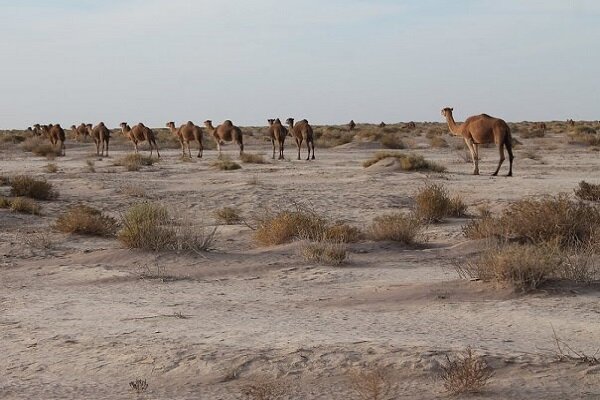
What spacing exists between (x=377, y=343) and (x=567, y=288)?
2856 mm

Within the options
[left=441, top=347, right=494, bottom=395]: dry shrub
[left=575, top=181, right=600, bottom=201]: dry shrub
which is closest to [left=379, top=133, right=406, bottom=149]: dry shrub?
[left=575, top=181, right=600, bottom=201]: dry shrub

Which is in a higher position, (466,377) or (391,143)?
(466,377)

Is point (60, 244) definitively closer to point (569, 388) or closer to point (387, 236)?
point (387, 236)

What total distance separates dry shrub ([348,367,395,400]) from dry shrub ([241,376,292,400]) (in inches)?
17.6

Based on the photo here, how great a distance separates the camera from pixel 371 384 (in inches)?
228

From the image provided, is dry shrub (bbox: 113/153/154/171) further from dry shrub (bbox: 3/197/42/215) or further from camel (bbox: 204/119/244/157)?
dry shrub (bbox: 3/197/42/215)

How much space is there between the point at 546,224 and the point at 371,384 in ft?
22.5

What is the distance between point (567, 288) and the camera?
9102 mm

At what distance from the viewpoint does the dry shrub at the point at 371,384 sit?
5800 mm

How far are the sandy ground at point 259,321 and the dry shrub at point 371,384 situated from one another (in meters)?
0.11

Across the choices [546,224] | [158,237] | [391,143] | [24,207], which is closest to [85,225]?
[158,237]

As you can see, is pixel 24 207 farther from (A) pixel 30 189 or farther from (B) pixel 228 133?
(B) pixel 228 133

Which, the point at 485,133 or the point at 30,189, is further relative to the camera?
the point at 485,133

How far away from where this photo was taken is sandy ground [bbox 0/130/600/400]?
21.2 feet
